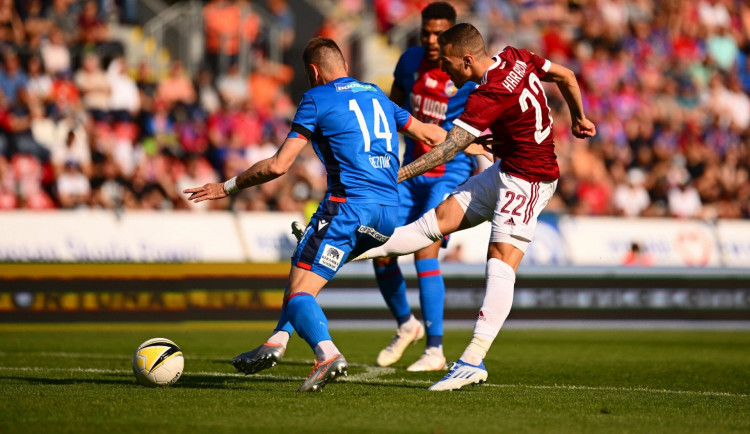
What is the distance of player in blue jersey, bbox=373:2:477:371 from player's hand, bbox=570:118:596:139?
1.67 m

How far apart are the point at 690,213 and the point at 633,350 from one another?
9273 millimetres

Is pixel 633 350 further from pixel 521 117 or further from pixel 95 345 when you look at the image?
pixel 95 345

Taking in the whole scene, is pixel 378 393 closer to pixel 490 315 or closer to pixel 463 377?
pixel 463 377

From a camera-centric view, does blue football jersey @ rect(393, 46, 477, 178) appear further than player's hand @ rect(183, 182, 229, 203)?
Yes

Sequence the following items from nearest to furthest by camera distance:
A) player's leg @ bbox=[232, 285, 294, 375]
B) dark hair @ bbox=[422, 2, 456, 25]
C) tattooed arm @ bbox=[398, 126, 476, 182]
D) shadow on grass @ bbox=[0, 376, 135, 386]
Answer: player's leg @ bbox=[232, 285, 294, 375]
tattooed arm @ bbox=[398, 126, 476, 182]
shadow on grass @ bbox=[0, 376, 135, 386]
dark hair @ bbox=[422, 2, 456, 25]

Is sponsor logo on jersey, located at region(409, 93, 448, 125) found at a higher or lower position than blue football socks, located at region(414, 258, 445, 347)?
higher

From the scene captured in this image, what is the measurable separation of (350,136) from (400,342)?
3056 millimetres

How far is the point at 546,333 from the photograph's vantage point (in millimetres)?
14383

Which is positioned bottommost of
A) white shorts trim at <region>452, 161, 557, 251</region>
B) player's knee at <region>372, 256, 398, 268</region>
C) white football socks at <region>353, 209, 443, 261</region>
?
player's knee at <region>372, 256, 398, 268</region>

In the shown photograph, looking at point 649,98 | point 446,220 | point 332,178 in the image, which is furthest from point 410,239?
point 649,98

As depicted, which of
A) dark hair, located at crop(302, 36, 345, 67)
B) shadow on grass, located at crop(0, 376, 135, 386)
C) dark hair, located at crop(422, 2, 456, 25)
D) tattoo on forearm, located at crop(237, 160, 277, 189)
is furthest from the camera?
dark hair, located at crop(422, 2, 456, 25)

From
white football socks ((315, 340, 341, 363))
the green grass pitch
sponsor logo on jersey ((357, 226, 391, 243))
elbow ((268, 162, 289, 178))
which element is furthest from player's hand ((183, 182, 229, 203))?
the green grass pitch

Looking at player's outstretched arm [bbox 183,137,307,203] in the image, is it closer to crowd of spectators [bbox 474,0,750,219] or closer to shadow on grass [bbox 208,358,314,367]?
shadow on grass [bbox 208,358,314,367]

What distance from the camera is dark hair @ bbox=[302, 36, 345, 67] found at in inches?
Answer: 282
